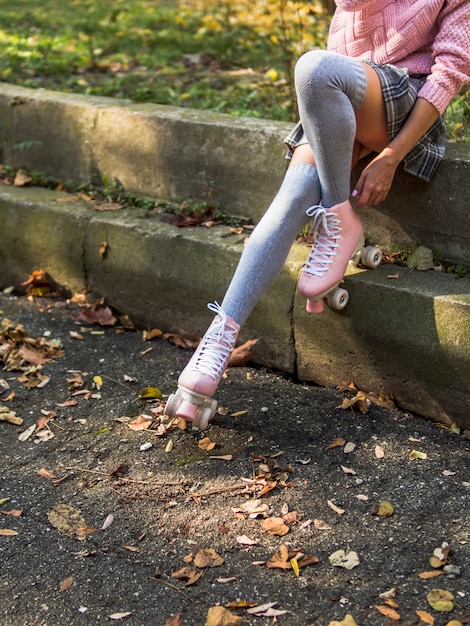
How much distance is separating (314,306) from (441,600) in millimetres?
1073

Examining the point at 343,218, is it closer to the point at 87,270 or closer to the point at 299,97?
the point at 299,97

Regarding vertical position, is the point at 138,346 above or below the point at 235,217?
below

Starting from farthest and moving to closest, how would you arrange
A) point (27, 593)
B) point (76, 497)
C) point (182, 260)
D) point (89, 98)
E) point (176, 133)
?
point (89, 98) < point (176, 133) < point (182, 260) < point (76, 497) < point (27, 593)

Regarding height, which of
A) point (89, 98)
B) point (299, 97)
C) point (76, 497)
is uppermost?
point (299, 97)

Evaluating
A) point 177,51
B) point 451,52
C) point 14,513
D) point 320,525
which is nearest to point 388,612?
point 320,525

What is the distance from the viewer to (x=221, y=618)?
6.24 feet

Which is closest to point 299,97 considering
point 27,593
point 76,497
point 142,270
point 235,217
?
point 235,217

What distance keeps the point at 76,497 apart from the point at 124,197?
162 cm

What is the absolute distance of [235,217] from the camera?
10.9 feet

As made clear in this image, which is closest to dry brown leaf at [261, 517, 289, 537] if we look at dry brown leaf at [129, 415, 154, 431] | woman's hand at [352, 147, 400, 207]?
dry brown leaf at [129, 415, 154, 431]

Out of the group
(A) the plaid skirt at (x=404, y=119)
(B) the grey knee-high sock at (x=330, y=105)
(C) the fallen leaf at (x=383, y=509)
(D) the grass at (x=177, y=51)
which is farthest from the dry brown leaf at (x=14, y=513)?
(D) the grass at (x=177, y=51)

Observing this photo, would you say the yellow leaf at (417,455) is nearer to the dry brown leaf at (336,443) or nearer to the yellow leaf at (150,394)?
the dry brown leaf at (336,443)

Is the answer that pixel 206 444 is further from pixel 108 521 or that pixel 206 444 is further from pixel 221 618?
pixel 221 618

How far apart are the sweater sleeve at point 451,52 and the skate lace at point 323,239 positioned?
0.48 meters
